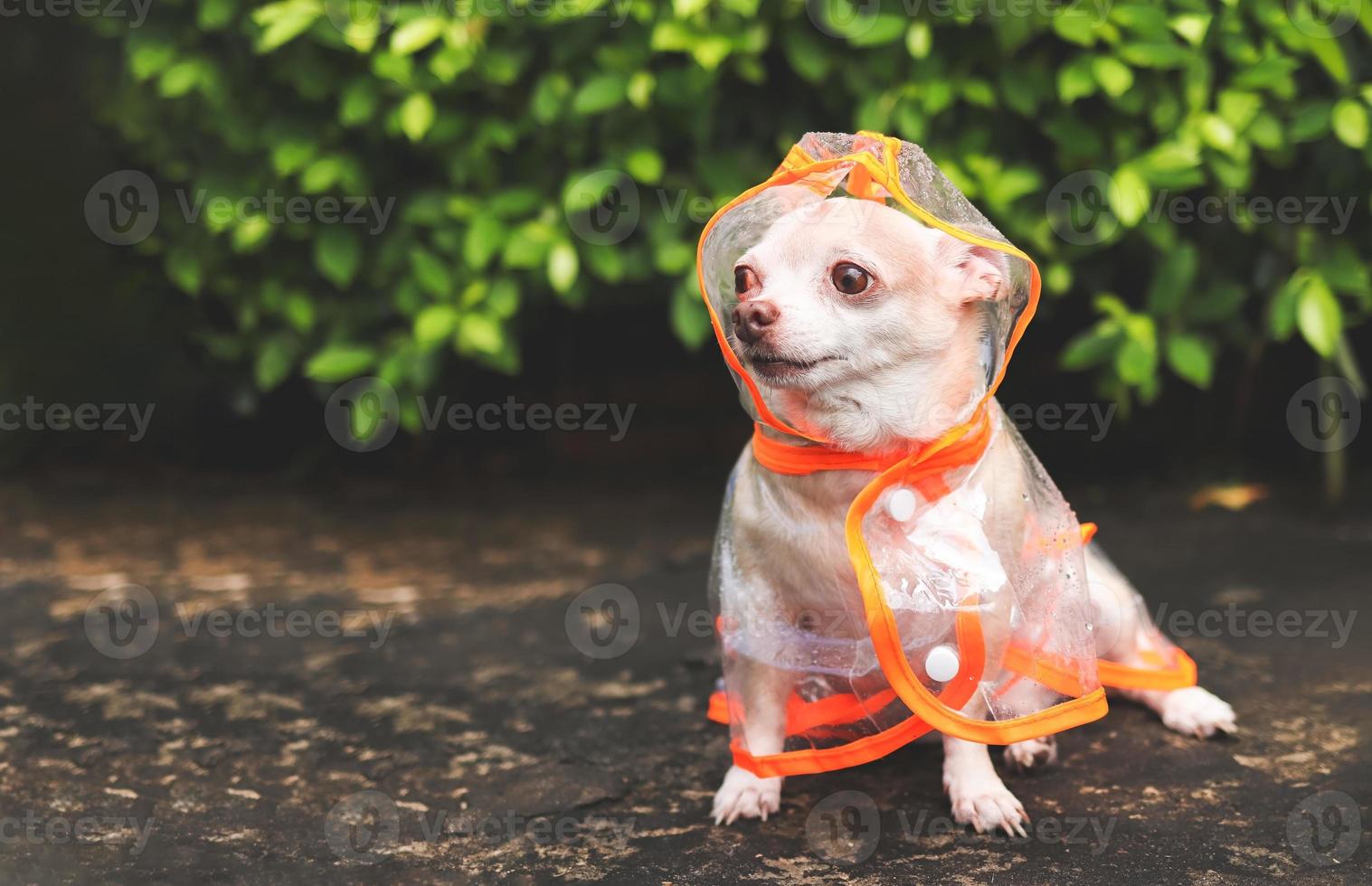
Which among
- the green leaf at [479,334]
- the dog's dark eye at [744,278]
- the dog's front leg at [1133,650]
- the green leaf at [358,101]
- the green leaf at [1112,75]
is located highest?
the green leaf at [358,101]

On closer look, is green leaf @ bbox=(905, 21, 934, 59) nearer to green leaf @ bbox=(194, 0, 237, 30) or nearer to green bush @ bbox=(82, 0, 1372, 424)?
green bush @ bbox=(82, 0, 1372, 424)

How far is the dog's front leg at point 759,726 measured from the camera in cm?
253

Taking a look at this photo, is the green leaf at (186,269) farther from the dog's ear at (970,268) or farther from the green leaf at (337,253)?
the dog's ear at (970,268)

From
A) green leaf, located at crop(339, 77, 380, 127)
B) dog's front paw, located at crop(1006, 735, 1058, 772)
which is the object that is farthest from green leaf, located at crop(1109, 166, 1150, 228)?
green leaf, located at crop(339, 77, 380, 127)

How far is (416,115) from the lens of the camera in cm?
376

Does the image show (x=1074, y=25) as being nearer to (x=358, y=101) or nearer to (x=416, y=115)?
(x=416, y=115)

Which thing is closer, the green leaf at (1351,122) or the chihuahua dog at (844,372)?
the chihuahua dog at (844,372)

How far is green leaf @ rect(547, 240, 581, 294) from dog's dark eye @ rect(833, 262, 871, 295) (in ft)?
5.72

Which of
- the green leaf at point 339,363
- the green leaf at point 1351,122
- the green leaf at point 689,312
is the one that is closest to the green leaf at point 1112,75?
the green leaf at point 1351,122

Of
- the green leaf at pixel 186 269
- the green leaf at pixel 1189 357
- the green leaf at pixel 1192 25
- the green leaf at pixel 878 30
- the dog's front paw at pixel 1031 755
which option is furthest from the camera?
the green leaf at pixel 186 269

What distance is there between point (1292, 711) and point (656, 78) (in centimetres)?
243

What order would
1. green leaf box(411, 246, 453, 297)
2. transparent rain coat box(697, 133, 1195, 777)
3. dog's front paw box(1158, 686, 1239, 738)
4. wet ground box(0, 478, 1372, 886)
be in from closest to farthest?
transparent rain coat box(697, 133, 1195, 777), wet ground box(0, 478, 1372, 886), dog's front paw box(1158, 686, 1239, 738), green leaf box(411, 246, 453, 297)

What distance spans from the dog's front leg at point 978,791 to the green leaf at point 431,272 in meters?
2.27

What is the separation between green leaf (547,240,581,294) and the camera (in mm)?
3844
